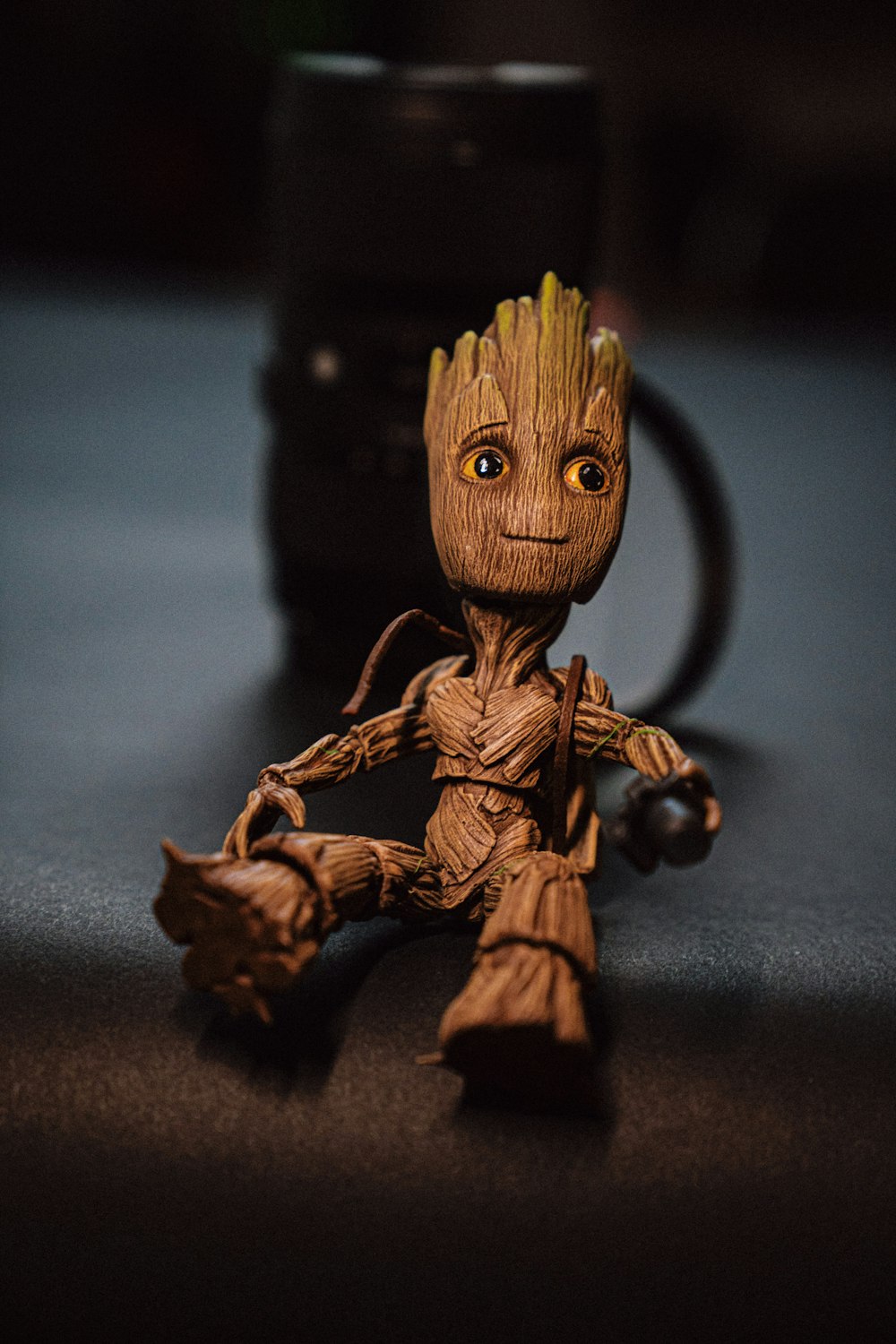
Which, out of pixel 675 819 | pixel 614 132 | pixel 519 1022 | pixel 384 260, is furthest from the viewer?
pixel 614 132

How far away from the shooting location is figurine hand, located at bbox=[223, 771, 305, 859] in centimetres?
57

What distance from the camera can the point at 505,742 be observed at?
24.0 inches

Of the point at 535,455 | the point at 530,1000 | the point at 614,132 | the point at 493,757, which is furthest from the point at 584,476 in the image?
the point at 614,132

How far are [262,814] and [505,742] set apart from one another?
111 millimetres

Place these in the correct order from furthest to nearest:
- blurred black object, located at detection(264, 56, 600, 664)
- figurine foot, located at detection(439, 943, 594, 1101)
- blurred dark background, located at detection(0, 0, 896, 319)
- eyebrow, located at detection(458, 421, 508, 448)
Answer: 1. blurred dark background, located at detection(0, 0, 896, 319)
2. blurred black object, located at detection(264, 56, 600, 664)
3. eyebrow, located at detection(458, 421, 508, 448)
4. figurine foot, located at detection(439, 943, 594, 1101)

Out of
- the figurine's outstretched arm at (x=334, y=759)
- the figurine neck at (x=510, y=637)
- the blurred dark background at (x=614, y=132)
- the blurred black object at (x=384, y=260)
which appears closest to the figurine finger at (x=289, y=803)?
the figurine's outstretched arm at (x=334, y=759)

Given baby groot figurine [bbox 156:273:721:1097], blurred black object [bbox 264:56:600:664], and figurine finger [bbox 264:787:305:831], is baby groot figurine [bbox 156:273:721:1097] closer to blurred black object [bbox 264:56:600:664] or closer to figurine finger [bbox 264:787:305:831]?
figurine finger [bbox 264:787:305:831]

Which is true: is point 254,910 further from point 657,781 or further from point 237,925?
point 657,781

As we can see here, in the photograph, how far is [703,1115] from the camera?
56cm

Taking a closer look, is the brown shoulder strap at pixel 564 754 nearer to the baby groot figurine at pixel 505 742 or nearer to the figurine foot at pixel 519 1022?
the baby groot figurine at pixel 505 742

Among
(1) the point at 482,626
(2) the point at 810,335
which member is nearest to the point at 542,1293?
(1) the point at 482,626

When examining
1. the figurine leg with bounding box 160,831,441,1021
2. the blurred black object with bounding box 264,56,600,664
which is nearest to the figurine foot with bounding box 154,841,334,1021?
the figurine leg with bounding box 160,831,441,1021

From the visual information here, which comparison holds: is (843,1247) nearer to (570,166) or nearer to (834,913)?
(834,913)

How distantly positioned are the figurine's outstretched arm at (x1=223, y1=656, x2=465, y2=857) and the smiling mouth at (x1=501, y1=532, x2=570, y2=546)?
3.6 inches
